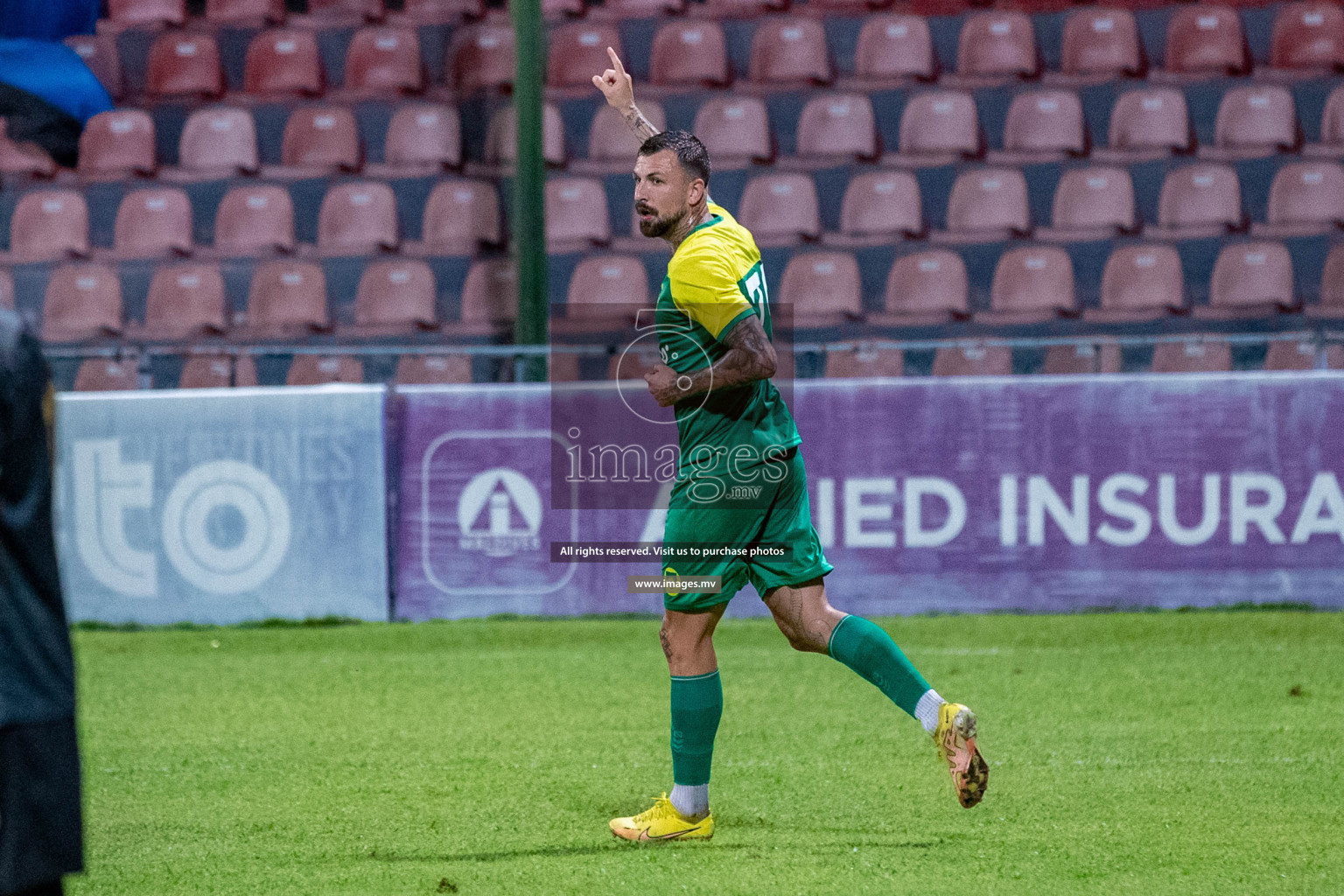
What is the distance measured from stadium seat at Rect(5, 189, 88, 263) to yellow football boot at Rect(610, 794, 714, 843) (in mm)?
9522

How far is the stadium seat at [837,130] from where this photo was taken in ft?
39.8

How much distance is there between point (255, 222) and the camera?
1202 centimetres

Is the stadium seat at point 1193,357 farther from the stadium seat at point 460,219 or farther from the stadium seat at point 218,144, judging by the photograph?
the stadium seat at point 218,144

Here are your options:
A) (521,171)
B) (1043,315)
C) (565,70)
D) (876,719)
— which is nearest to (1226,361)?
(1043,315)

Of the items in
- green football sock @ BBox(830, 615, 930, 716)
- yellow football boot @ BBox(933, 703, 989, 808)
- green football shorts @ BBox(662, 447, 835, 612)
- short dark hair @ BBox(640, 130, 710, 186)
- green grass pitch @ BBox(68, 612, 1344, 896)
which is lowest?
green grass pitch @ BBox(68, 612, 1344, 896)

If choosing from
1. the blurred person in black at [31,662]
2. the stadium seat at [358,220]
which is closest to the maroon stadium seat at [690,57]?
the stadium seat at [358,220]

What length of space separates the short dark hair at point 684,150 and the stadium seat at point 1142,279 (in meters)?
7.09

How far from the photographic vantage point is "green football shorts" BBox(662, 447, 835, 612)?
409cm

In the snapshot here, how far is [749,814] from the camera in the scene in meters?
4.43

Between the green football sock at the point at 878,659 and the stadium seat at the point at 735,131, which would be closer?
the green football sock at the point at 878,659

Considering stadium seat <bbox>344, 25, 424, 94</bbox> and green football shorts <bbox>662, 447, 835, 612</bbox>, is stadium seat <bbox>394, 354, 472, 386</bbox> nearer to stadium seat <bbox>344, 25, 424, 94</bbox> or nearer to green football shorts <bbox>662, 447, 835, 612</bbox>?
green football shorts <bbox>662, 447, 835, 612</bbox>

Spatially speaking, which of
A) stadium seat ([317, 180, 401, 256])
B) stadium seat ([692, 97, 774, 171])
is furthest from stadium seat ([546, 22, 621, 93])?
stadium seat ([317, 180, 401, 256])

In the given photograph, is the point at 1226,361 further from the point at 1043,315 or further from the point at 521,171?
the point at 521,171

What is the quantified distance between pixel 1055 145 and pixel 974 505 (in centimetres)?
481
